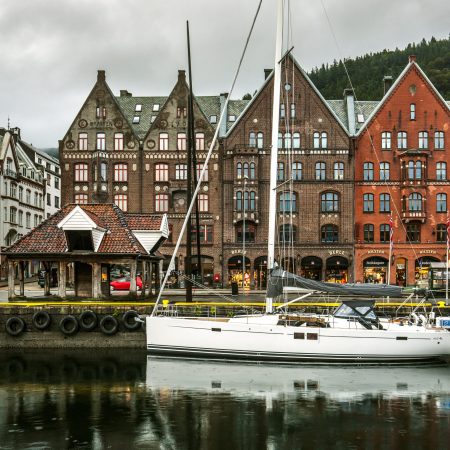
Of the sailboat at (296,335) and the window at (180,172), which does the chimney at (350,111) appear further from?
the sailboat at (296,335)

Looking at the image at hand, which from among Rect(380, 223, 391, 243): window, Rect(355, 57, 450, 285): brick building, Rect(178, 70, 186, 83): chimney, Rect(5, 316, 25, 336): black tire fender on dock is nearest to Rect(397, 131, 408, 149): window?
Rect(355, 57, 450, 285): brick building

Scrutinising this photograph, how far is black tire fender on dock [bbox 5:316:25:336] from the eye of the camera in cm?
3753

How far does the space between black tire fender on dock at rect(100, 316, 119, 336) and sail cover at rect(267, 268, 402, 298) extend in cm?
1029

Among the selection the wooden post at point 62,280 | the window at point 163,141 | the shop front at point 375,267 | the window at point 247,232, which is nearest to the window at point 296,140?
the window at point 247,232

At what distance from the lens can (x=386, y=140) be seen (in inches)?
2918

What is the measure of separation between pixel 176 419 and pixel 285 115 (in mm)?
55665

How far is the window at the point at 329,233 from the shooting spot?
73.2m

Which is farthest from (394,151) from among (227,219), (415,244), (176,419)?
(176,419)

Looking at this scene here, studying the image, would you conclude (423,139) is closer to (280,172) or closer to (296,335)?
(280,172)

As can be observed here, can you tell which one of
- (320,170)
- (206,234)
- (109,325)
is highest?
(320,170)

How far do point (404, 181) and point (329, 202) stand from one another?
9.00 metres

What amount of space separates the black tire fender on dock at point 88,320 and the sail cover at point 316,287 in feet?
37.4

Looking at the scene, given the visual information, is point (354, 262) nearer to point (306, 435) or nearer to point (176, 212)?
point (176, 212)

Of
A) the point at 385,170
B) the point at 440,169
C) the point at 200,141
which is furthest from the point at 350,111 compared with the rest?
the point at 200,141
